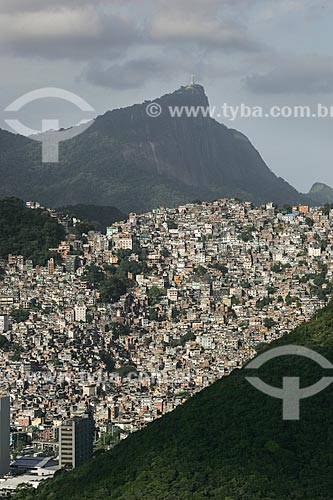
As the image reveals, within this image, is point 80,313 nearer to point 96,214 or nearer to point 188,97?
point 96,214

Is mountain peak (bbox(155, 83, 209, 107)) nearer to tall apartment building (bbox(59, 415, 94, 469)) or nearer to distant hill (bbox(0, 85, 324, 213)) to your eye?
distant hill (bbox(0, 85, 324, 213))

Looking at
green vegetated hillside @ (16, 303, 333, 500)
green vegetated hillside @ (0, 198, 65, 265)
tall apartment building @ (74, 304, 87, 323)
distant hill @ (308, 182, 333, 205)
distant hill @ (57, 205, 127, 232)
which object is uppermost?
distant hill @ (308, 182, 333, 205)

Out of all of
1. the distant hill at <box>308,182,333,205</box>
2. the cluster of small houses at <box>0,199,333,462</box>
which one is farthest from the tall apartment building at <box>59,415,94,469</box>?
the distant hill at <box>308,182,333,205</box>

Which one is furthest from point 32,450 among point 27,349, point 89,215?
point 89,215

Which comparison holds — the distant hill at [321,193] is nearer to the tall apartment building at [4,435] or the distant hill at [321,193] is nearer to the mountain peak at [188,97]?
the mountain peak at [188,97]

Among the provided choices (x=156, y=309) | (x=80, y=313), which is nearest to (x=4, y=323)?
(x=80, y=313)
